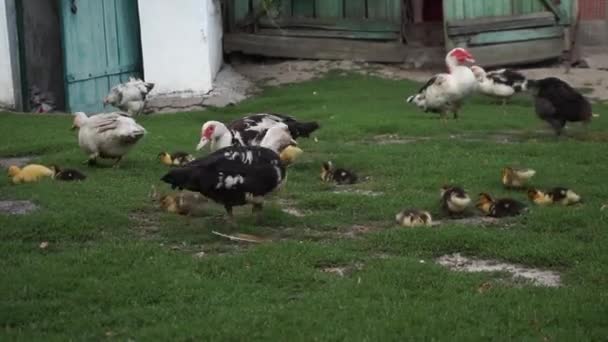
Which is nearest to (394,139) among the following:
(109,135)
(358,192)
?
(358,192)

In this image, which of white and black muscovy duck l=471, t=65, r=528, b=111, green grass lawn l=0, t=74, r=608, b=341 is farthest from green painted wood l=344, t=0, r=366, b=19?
green grass lawn l=0, t=74, r=608, b=341

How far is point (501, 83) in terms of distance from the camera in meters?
16.5

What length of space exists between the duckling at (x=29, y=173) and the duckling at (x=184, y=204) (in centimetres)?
185

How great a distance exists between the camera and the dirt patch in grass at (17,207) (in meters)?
9.57

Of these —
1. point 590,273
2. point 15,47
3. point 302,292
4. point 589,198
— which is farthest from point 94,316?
point 15,47

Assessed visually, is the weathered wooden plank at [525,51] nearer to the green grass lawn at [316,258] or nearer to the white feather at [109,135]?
the green grass lawn at [316,258]

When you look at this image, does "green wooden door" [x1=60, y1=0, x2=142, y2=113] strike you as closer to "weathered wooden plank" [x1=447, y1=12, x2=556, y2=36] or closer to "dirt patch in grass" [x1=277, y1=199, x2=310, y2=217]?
"weathered wooden plank" [x1=447, y1=12, x2=556, y2=36]

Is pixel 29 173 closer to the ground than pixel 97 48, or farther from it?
closer to the ground

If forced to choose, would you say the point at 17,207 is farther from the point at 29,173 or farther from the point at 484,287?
the point at 484,287

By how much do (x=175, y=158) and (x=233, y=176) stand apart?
9.86 ft

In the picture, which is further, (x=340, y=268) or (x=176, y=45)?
(x=176, y=45)

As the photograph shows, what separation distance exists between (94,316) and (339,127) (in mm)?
8100

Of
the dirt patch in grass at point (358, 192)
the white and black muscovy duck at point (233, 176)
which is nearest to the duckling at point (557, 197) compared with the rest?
the dirt patch in grass at point (358, 192)

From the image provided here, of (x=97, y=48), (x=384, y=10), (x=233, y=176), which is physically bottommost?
(x=233, y=176)
